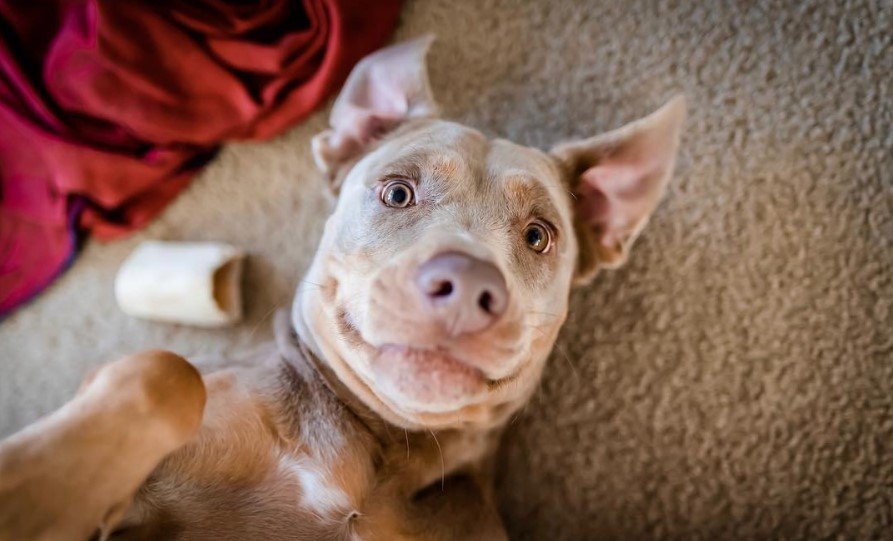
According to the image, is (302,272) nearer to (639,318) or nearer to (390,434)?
(390,434)

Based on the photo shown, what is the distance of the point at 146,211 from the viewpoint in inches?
125

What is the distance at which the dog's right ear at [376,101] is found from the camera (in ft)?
8.26

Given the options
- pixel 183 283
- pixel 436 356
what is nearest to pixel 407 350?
pixel 436 356

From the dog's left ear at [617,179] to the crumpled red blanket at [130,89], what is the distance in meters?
1.20

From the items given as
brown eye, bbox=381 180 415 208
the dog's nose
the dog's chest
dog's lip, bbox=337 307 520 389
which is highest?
the dog's nose

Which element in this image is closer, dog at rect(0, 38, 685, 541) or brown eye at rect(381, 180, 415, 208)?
dog at rect(0, 38, 685, 541)

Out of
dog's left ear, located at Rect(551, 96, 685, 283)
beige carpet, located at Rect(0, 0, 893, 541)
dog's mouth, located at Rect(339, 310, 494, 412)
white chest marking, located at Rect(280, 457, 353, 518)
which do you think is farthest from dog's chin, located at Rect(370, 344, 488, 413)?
beige carpet, located at Rect(0, 0, 893, 541)

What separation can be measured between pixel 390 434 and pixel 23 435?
3.62 feet

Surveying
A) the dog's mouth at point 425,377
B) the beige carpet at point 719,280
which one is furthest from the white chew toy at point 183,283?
the dog's mouth at point 425,377

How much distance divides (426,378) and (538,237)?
2.42 feet

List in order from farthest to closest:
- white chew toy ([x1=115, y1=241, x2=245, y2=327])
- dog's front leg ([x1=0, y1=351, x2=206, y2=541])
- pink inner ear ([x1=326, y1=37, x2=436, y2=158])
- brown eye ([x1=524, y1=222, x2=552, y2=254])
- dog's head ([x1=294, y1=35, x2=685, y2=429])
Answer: white chew toy ([x1=115, y1=241, x2=245, y2=327]), pink inner ear ([x1=326, y1=37, x2=436, y2=158]), brown eye ([x1=524, y1=222, x2=552, y2=254]), dog's head ([x1=294, y1=35, x2=685, y2=429]), dog's front leg ([x1=0, y1=351, x2=206, y2=541])

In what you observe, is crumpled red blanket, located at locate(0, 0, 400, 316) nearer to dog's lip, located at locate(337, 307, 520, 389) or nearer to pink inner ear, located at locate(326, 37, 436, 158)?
pink inner ear, located at locate(326, 37, 436, 158)

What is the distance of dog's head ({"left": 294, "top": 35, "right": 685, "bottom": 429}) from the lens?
1.66 metres

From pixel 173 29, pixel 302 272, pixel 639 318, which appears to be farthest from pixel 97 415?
pixel 639 318
